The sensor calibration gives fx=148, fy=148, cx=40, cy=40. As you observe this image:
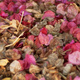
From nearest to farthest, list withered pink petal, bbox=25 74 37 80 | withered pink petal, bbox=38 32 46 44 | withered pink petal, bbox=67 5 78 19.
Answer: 1. withered pink petal, bbox=25 74 37 80
2. withered pink petal, bbox=38 32 46 44
3. withered pink petal, bbox=67 5 78 19

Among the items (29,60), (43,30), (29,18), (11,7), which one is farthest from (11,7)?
(29,60)

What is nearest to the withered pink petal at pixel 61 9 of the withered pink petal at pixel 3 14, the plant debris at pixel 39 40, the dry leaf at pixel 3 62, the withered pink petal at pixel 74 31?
the plant debris at pixel 39 40

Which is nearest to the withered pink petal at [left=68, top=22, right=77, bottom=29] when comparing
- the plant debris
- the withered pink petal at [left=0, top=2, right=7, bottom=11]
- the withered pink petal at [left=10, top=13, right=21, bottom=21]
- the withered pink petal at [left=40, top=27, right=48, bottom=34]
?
the plant debris

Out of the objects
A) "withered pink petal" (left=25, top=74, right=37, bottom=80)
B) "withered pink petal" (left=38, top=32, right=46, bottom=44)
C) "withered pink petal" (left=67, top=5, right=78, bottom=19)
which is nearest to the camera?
"withered pink petal" (left=25, top=74, right=37, bottom=80)

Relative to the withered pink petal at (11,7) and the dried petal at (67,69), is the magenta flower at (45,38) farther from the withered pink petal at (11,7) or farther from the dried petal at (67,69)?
the withered pink petal at (11,7)

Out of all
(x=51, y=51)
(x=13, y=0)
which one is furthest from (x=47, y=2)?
(x=51, y=51)

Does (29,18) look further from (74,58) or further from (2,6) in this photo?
(74,58)

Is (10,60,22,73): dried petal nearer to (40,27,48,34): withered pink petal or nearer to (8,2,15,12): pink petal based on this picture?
(40,27,48,34): withered pink petal

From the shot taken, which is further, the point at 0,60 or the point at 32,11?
the point at 32,11

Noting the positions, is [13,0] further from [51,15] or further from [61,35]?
[61,35]
